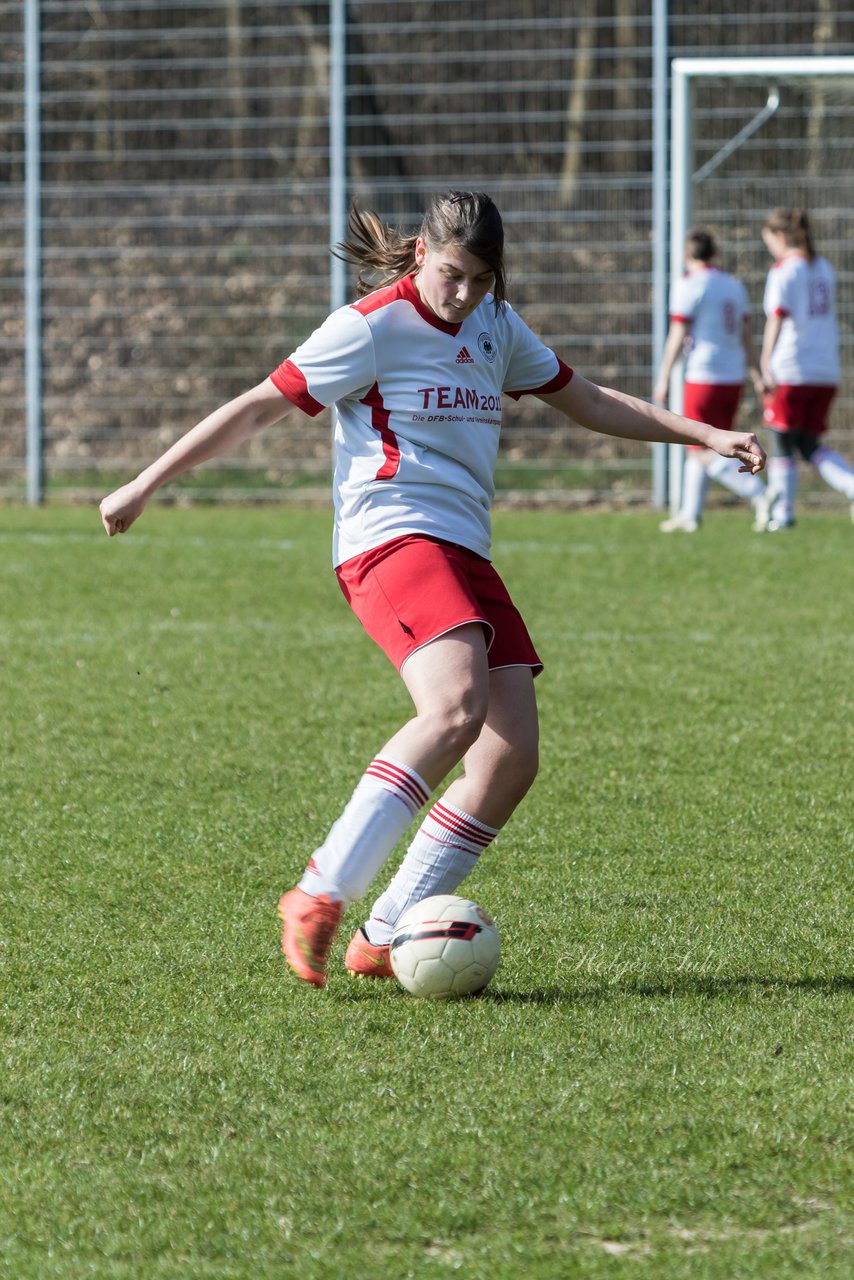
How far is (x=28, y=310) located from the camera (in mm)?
16141

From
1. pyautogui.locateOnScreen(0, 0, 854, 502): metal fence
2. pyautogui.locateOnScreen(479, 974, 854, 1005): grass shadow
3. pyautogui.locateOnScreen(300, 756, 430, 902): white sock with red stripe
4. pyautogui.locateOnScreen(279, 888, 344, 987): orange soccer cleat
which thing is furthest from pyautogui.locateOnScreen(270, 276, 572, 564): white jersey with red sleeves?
pyautogui.locateOnScreen(0, 0, 854, 502): metal fence

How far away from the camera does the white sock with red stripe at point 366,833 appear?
3.47 metres

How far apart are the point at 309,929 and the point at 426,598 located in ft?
2.34

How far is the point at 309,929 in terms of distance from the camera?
11.4ft

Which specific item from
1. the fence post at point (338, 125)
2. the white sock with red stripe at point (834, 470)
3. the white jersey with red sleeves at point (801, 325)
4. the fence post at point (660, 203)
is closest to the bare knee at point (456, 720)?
the white sock with red stripe at point (834, 470)

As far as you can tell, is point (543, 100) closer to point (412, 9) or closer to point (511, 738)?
point (412, 9)

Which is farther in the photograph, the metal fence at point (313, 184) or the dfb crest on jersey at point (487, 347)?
the metal fence at point (313, 184)

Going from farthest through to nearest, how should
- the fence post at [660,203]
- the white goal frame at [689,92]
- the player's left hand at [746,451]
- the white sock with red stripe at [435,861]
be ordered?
the fence post at [660,203]
the white goal frame at [689,92]
the player's left hand at [746,451]
the white sock with red stripe at [435,861]

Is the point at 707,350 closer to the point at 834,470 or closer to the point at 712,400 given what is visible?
the point at 712,400

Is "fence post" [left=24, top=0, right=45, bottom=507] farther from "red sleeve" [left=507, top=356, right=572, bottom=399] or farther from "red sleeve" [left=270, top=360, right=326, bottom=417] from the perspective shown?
"red sleeve" [left=270, top=360, right=326, bottom=417]

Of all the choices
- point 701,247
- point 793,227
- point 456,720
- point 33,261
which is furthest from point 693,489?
point 456,720

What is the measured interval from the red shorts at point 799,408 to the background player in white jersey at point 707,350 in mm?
200

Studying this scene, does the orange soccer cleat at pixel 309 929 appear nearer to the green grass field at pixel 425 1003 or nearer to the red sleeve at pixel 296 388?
the green grass field at pixel 425 1003

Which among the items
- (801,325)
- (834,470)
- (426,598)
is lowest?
(834,470)
